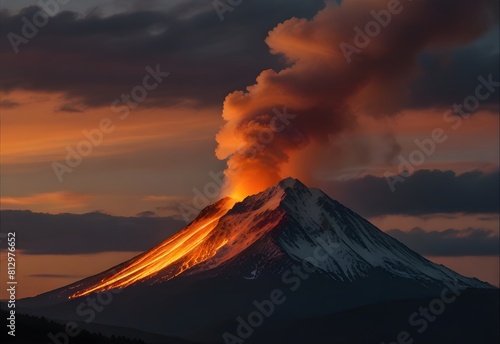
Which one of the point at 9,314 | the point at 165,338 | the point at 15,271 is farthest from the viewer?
the point at 165,338

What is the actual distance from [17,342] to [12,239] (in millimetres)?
7818

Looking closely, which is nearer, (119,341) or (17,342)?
(17,342)

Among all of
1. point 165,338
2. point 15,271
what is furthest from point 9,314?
point 165,338

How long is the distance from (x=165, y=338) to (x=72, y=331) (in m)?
62.0

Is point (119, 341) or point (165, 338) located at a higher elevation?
point (165, 338)

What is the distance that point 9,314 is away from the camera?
126m

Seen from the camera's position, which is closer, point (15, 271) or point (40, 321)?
point (15, 271)

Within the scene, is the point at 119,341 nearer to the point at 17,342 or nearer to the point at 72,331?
the point at 72,331

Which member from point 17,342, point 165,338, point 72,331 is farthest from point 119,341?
point 165,338

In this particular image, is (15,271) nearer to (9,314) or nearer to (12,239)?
(12,239)

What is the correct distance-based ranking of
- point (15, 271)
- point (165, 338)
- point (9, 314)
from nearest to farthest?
point (15, 271), point (9, 314), point (165, 338)

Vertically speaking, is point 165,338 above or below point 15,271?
above

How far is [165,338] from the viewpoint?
18812 centimetres

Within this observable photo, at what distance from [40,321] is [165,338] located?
58.7 meters
